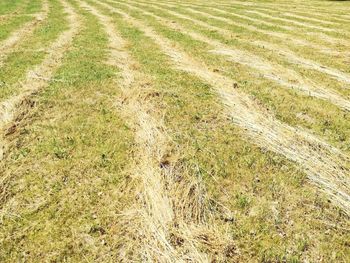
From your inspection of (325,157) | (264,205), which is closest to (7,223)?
(264,205)

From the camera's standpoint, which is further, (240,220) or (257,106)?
(257,106)

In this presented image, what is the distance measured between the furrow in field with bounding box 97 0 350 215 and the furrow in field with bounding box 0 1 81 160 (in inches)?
214

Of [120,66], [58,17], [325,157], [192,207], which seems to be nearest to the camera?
[192,207]

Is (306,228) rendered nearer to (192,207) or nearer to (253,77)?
(192,207)

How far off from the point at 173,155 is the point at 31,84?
19.5 feet

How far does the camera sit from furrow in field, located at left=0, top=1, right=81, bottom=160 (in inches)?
321

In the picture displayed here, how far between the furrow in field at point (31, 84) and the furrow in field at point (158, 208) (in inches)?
113

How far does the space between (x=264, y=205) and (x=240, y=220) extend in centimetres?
59

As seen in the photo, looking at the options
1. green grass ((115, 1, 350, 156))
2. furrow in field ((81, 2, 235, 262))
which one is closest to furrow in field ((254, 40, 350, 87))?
green grass ((115, 1, 350, 156))

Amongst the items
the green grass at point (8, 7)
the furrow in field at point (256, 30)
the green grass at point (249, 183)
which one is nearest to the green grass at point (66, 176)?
the green grass at point (249, 183)

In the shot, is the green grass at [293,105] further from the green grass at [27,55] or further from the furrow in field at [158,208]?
the green grass at [27,55]

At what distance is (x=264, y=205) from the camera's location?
578 centimetres

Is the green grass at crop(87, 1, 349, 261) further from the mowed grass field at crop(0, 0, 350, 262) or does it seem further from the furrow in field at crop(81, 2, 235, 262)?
the furrow in field at crop(81, 2, 235, 262)

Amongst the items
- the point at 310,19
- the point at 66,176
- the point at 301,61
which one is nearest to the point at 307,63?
the point at 301,61
